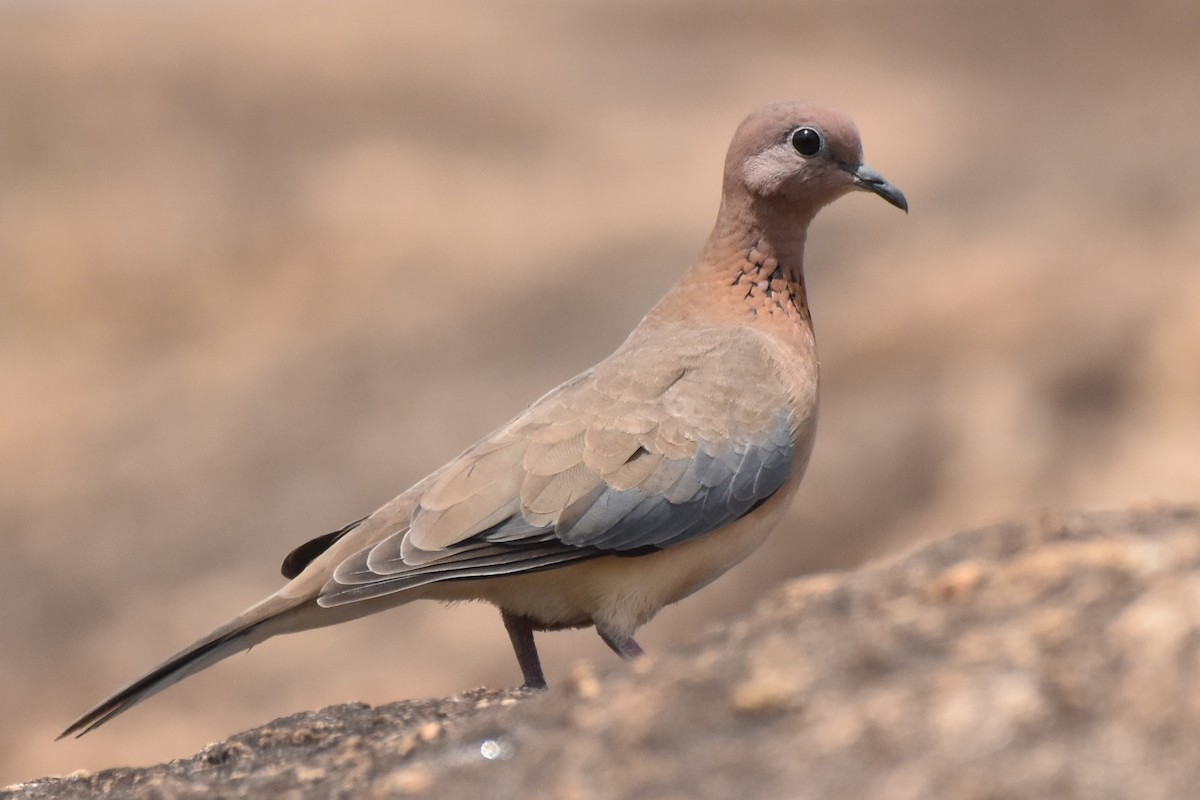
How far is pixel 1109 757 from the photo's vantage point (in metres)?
2.89

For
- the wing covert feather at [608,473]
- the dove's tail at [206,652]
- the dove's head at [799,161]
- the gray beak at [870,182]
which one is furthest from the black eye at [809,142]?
the dove's tail at [206,652]

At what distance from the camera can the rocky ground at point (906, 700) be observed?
9.64 feet

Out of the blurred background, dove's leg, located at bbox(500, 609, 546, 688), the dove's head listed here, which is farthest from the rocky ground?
the blurred background

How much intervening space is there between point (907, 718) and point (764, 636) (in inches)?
21.3

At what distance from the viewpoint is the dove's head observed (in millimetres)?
6293

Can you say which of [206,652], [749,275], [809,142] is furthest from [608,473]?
[809,142]

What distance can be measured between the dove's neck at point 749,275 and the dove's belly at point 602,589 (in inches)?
38.0

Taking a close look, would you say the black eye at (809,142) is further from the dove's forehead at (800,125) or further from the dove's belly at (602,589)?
the dove's belly at (602,589)

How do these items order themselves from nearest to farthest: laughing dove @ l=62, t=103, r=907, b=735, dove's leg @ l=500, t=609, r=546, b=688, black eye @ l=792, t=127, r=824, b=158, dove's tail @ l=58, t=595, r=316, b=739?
1. dove's tail @ l=58, t=595, r=316, b=739
2. laughing dove @ l=62, t=103, r=907, b=735
3. dove's leg @ l=500, t=609, r=546, b=688
4. black eye @ l=792, t=127, r=824, b=158

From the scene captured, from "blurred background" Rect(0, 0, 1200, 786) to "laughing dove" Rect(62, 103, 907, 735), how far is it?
250 inches

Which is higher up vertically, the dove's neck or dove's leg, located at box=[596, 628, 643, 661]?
the dove's neck

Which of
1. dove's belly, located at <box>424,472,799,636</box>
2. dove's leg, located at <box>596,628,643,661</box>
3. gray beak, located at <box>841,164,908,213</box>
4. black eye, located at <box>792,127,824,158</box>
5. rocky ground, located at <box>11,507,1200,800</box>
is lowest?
dove's leg, located at <box>596,628,643,661</box>

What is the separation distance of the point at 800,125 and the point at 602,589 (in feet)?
6.47

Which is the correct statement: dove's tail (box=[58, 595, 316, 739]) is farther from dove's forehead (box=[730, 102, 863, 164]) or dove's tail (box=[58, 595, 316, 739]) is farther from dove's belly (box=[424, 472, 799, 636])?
dove's forehead (box=[730, 102, 863, 164])
